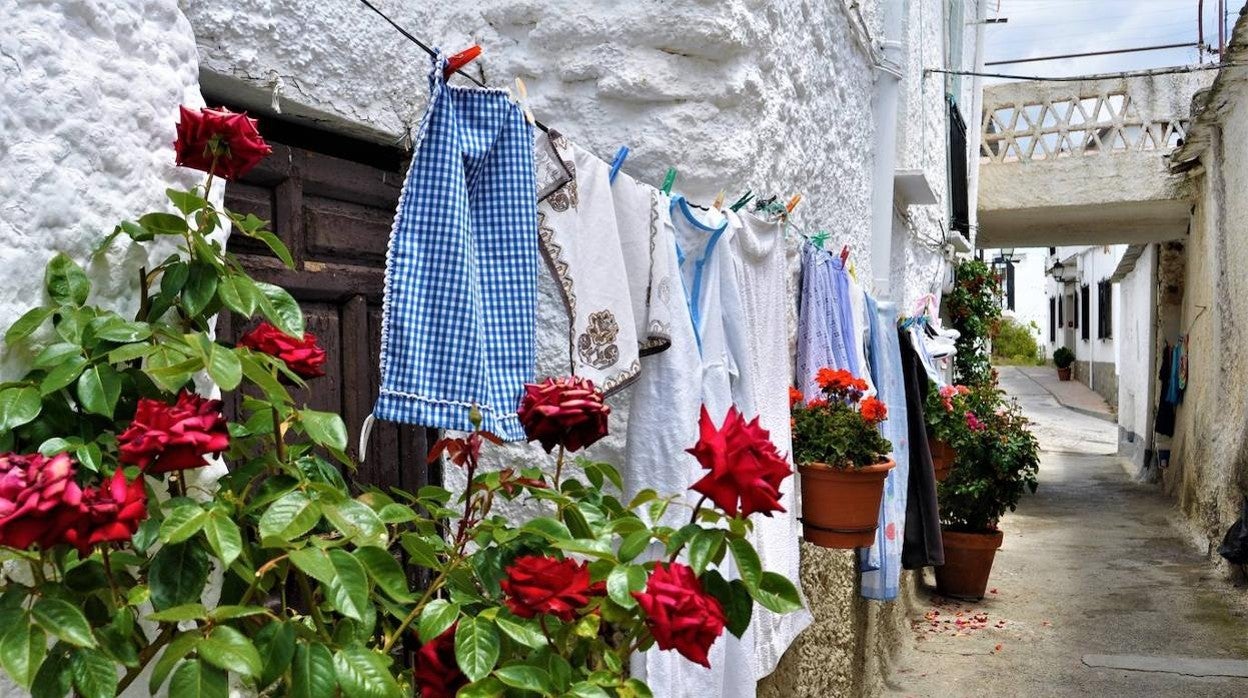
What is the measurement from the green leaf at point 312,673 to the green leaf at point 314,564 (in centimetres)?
10

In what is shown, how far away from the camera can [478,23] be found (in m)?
2.84

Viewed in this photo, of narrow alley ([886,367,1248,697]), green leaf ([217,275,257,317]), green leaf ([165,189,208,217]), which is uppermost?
→ green leaf ([165,189,208,217])

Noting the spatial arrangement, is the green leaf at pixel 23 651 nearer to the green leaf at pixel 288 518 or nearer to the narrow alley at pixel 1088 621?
the green leaf at pixel 288 518

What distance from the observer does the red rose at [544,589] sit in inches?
50.4

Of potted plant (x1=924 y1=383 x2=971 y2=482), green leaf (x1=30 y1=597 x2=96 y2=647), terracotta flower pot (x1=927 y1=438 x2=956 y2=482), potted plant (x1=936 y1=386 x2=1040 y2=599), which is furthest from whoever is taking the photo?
potted plant (x1=936 y1=386 x2=1040 y2=599)

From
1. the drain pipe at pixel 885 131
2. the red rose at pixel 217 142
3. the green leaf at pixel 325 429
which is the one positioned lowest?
the green leaf at pixel 325 429

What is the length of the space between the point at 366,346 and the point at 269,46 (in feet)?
2.42

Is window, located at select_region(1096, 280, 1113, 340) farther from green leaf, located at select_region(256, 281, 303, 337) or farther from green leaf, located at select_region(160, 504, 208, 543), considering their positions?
green leaf, located at select_region(160, 504, 208, 543)

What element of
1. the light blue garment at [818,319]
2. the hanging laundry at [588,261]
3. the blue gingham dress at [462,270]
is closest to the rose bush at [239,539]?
the blue gingham dress at [462,270]

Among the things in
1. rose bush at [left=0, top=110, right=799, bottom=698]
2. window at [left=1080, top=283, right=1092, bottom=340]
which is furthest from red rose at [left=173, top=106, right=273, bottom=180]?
window at [left=1080, top=283, right=1092, bottom=340]

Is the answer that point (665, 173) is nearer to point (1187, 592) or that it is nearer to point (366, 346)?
point (366, 346)

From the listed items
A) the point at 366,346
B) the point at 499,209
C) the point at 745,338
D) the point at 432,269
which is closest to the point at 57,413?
the point at 432,269

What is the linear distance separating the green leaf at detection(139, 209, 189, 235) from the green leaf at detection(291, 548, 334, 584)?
1.66 feet

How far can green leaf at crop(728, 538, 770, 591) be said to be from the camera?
1331 millimetres
